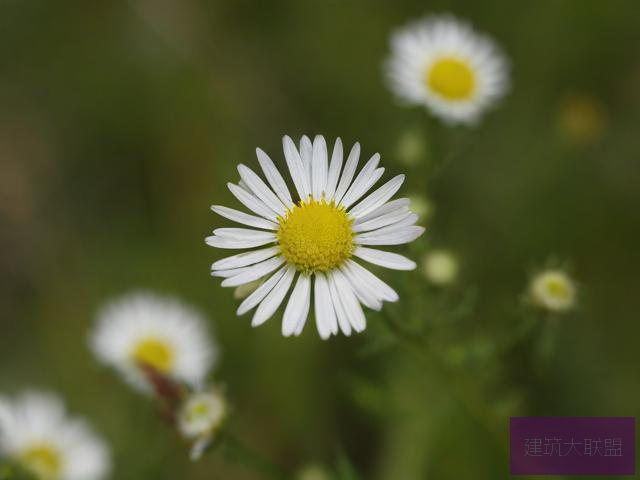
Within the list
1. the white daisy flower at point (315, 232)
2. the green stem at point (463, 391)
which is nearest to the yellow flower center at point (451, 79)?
the green stem at point (463, 391)

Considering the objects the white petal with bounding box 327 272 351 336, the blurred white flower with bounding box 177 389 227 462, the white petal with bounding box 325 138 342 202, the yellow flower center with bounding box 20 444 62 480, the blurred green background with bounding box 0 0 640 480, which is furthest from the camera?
the blurred green background with bounding box 0 0 640 480

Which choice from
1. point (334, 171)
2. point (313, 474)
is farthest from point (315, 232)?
point (313, 474)

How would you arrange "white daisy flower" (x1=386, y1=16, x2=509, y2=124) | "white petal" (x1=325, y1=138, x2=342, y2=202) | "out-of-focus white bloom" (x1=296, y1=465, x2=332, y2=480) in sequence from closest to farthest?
"white petal" (x1=325, y1=138, x2=342, y2=202), "out-of-focus white bloom" (x1=296, y1=465, x2=332, y2=480), "white daisy flower" (x1=386, y1=16, x2=509, y2=124)

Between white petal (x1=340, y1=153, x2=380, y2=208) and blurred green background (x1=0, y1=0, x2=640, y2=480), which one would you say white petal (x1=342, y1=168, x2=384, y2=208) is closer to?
white petal (x1=340, y1=153, x2=380, y2=208)

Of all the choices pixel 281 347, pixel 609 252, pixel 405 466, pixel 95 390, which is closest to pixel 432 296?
pixel 405 466

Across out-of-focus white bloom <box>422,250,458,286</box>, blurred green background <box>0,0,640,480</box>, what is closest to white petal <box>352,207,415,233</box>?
out-of-focus white bloom <box>422,250,458,286</box>

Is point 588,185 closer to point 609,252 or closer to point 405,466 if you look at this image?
point 609,252
